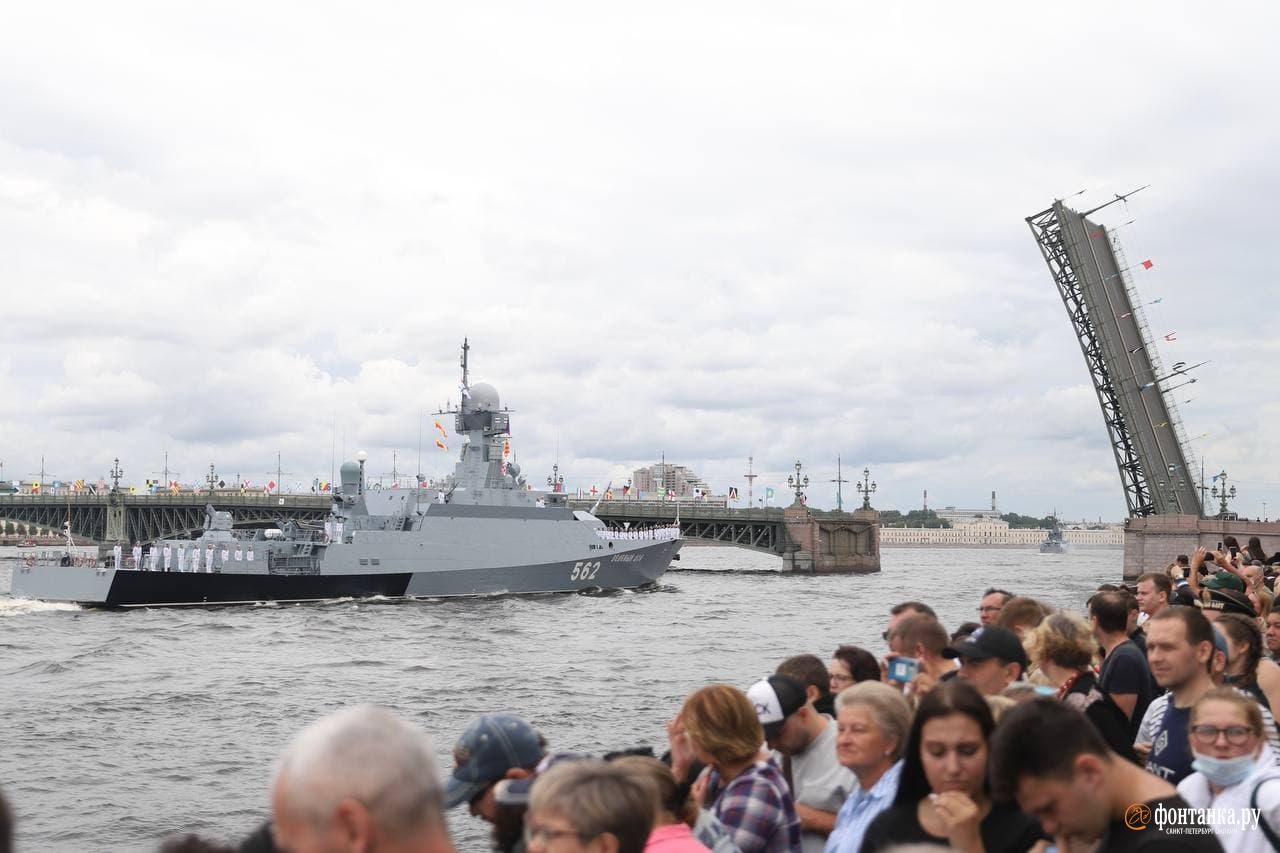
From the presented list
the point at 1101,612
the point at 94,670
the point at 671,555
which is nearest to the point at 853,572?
the point at 671,555

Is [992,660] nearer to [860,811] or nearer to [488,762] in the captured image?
[860,811]

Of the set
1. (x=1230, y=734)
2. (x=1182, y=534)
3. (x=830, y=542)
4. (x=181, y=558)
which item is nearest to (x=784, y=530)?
(x=830, y=542)

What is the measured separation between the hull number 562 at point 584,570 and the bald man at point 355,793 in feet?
132

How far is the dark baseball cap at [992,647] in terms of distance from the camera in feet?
14.3

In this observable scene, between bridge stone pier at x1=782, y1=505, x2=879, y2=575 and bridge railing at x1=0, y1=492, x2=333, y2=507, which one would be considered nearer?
bridge stone pier at x1=782, y1=505, x2=879, y2=575

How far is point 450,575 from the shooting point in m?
38.6

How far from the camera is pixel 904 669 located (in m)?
4.70

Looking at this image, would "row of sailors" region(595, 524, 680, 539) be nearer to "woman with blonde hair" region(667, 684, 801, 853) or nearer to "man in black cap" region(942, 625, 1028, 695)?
"man in black cap" region(942, 625, 1028, 695)

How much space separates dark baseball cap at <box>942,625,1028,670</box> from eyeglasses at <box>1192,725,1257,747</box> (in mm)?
1122

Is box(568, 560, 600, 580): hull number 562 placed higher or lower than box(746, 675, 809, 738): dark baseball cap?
lower

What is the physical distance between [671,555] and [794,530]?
18.6 m

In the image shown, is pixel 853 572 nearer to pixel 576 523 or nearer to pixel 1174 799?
pixel 576 523

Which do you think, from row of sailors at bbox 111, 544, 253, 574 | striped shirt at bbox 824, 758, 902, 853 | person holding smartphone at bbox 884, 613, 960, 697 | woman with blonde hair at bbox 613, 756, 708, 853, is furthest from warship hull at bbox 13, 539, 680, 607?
woman with blonde hair at bbox 613, 756, 708, 853

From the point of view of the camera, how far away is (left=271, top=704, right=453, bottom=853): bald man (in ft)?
6.03
